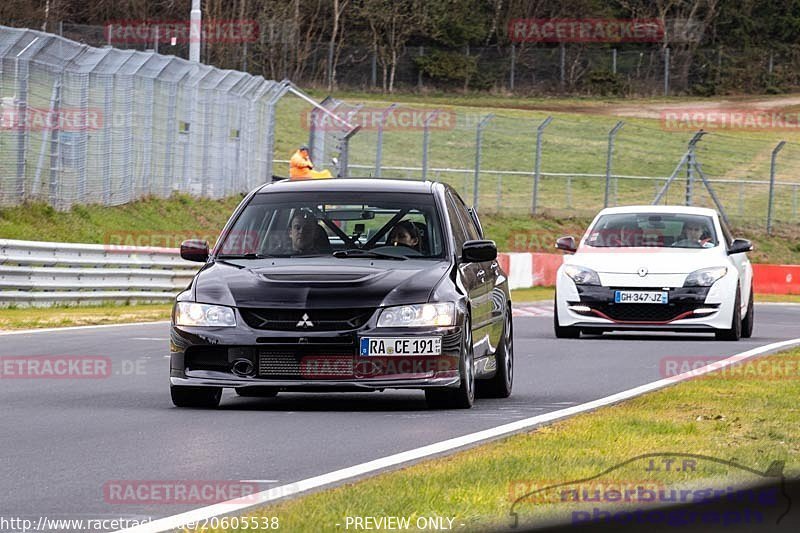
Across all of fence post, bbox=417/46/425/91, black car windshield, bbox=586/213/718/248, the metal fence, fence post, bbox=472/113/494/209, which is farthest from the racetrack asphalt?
fence post, bbox=417/46/425/91

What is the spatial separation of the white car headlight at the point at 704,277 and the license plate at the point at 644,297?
0.29 meters

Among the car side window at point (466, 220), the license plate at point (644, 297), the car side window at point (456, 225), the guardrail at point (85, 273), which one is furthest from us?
the guardrail at point (85, 273)

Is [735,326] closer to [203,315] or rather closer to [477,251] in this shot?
[477,251]

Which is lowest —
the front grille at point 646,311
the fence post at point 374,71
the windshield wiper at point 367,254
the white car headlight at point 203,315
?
the front grille at point 646,311

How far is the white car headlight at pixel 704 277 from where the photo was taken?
17688mm

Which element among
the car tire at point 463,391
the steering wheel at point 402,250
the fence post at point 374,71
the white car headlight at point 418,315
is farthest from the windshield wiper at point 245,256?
the fence post at point 374,71

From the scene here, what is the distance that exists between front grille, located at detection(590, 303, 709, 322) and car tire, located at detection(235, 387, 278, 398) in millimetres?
7386

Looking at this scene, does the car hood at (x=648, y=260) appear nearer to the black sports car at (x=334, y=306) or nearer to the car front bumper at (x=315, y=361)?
the black sports car at (x=334, y=306)

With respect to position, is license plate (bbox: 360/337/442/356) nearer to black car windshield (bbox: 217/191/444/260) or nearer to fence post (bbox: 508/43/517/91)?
black car windshield (bbox: 217/191/444/260)

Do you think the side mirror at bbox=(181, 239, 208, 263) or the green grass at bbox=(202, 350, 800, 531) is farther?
the side mirror at bbox=(181, 239, 208, 263)

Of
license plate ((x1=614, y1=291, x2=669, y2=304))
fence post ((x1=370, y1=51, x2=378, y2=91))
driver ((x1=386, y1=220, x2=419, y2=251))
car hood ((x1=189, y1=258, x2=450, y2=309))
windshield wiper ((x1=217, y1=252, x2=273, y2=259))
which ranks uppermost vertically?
fence post ((x1=370, y1=51, x2=378, y2=91))

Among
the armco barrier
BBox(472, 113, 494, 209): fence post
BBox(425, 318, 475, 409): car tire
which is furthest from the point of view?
the armco barrier

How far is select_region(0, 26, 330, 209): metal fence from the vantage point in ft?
83.9

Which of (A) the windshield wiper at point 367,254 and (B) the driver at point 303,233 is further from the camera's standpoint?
(B) the driver at point 303,233
